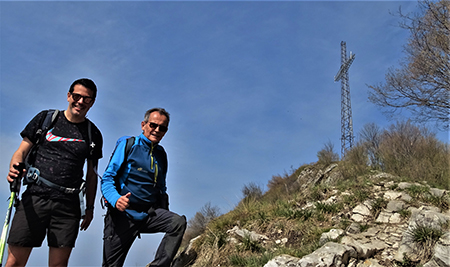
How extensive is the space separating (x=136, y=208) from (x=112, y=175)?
477 mm

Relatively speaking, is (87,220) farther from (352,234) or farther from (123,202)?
(352,234)

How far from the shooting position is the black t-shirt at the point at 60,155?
10.8ft

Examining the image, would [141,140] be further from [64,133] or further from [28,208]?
[28,208]

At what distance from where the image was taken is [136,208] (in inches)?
155

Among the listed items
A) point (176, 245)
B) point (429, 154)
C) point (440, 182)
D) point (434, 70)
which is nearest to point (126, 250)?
point (176, 245)

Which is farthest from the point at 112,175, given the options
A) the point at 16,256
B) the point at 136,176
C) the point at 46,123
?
the point at 16,256

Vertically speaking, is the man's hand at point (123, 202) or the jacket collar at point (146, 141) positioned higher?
the jacket collar at point (146, 141)

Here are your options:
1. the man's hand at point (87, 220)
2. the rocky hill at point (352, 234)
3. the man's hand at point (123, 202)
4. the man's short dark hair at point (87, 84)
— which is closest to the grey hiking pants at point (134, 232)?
the man's hand at point (87, 220)

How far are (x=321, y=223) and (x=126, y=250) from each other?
4.41m

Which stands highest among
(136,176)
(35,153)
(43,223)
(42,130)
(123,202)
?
Answer: (42,130)

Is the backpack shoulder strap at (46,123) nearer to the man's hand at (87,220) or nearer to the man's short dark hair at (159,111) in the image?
the man's hand at (87,220)

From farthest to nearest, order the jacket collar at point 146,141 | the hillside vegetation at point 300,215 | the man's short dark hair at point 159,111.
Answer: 1. the hillside vegetation at point 300,215
2. the man's short dark hair at point 159,111
3. the jacket collar at point 146,141

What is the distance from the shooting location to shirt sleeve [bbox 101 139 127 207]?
12.1 ft

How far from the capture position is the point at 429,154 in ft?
41.7
